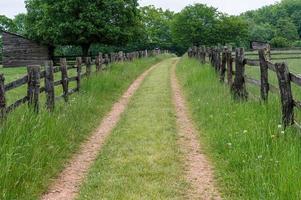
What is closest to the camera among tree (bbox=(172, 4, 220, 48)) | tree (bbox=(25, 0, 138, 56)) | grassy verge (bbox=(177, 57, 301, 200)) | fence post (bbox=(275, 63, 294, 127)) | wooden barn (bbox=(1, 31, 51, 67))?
grassy verge (bbox=(177, 57, 301, 200))

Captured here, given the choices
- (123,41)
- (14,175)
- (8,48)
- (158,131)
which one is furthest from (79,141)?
(8,48)

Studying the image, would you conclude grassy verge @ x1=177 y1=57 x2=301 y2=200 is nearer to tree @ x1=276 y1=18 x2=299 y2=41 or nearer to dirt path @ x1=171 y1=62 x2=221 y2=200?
dirt path @ x1=171 y1=62 x2=221 y2=200

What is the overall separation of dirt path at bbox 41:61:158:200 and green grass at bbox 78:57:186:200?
16 cm

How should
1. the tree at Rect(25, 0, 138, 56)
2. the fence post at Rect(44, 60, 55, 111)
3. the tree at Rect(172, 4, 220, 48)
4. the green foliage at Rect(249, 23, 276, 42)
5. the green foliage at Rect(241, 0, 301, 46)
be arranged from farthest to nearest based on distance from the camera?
the green foliage at Rect(241, 0, 301, 46) → the green foliage at Rect(249, 23, 276, 42) → the tree at Rect(172, 4, 220, 48) → the tree at Rect(25, 0, 138, 56) → the fence post at Rect(44, 60, 55, 111)

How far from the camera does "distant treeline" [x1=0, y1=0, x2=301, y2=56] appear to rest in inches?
1780

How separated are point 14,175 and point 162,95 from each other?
10624mm

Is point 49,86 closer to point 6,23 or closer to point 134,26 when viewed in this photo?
point 134,26

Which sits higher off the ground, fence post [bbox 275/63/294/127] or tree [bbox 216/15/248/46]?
tree [bbox 216/15/248/46]

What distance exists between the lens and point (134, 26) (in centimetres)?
4834

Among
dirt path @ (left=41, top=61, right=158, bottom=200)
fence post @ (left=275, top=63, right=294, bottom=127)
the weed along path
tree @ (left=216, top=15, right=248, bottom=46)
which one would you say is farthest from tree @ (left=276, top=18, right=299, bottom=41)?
fence post @ (left=275, top=63, right=294, bottom=127)

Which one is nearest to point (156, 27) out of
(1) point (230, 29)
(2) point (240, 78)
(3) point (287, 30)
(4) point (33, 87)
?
(1) point (230, 29)

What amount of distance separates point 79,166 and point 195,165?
1.92m

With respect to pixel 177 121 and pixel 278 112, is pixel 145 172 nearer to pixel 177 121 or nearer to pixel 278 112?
pixel 278 112

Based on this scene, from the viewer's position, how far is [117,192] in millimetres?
6625
